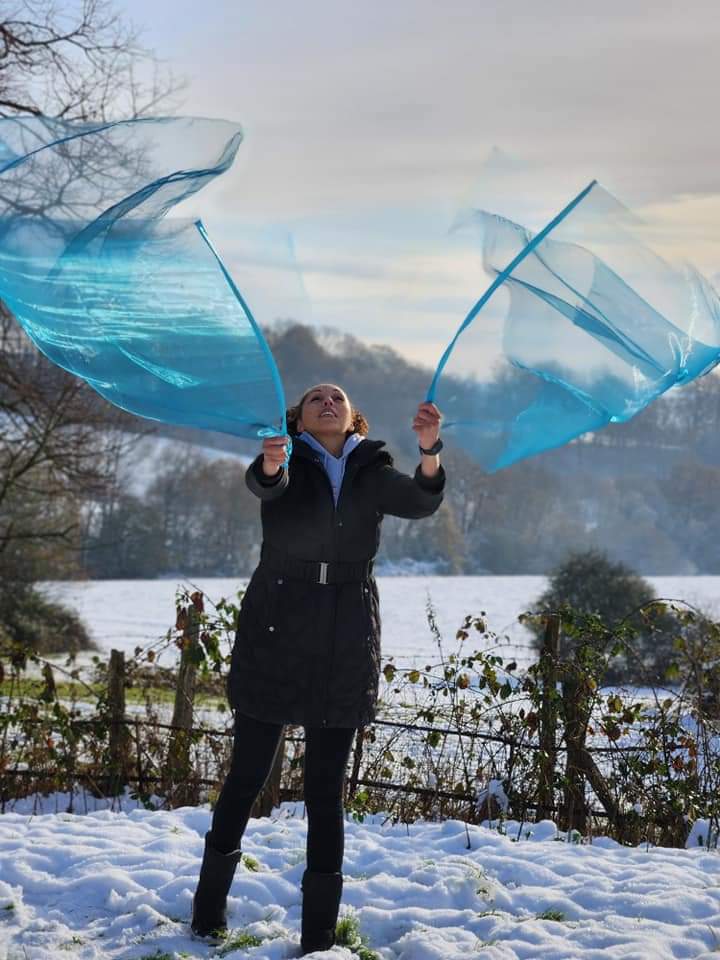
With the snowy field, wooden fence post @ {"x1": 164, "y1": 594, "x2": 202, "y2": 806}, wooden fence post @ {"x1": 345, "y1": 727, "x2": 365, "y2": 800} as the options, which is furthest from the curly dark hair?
the snowy field

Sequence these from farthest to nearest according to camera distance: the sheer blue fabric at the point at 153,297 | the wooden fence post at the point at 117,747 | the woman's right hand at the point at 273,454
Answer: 1. the wooden fence post at the point at 117,747
2. the sheer blue fabric at the point at 153,297
3. the woman's right hand at the point at 273,454

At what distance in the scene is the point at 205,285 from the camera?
11.6 feet

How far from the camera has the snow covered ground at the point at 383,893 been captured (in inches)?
143

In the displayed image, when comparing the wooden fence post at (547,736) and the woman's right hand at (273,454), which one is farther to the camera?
the wooden fence post at (547,736)

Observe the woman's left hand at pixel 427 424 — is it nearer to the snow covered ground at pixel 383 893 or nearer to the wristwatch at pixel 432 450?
the wristwatch at pixel 432 450

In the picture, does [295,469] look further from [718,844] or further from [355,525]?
[718,844]

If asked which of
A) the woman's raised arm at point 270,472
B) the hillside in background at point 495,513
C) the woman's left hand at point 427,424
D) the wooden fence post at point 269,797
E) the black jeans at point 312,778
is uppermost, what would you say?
the hillside in background at point 495,513

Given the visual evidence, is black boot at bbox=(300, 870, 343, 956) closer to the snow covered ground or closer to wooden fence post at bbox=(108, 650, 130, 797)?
the snow covered ground

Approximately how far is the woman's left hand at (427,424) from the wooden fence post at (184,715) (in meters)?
2.94

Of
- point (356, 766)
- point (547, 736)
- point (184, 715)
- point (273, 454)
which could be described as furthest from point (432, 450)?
point (184, 715)

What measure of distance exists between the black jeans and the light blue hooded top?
31.8 inches

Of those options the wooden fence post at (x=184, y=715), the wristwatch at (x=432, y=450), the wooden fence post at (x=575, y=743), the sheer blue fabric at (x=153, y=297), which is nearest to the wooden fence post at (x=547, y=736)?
the wooden fence post at (x=575, y=743)

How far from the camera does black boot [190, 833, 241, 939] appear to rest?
3654 millimetres

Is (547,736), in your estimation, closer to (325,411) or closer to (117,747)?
(117,747)
